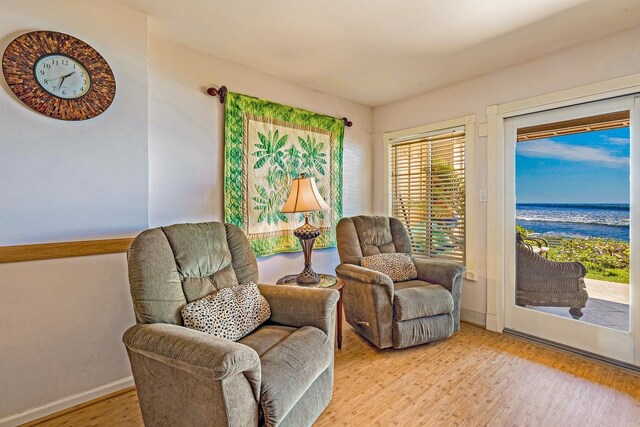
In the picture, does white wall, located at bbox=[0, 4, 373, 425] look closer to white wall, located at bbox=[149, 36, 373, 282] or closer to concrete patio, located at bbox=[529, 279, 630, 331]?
white wall, located at bbox=[149, 36, 373, 282]

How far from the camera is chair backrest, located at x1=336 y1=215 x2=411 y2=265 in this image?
2.88m

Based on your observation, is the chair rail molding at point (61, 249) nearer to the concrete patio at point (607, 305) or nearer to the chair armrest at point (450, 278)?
the chair armrest at point (450, 278)

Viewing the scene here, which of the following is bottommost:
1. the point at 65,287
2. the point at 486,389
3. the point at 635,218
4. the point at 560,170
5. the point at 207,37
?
the point at 486,389

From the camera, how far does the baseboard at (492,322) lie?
2.87 meters

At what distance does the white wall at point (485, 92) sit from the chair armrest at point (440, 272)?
48 centimetres

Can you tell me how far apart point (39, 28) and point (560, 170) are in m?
3.65

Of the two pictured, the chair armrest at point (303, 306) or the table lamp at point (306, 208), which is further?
the table lamp at point (306, 208)

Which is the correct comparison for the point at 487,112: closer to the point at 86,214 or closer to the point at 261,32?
the point at 261,32

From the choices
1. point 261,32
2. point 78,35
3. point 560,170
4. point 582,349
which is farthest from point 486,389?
point 78,35

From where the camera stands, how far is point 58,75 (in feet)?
5.70

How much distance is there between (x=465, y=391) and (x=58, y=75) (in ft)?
9.78

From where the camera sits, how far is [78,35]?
1819 millimetres

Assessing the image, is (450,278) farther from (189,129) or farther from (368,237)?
(189,129)

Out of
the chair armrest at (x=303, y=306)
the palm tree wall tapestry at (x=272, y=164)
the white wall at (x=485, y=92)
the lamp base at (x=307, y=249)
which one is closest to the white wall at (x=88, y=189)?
the palm tree wall tapestry at (x=272, y=164)
